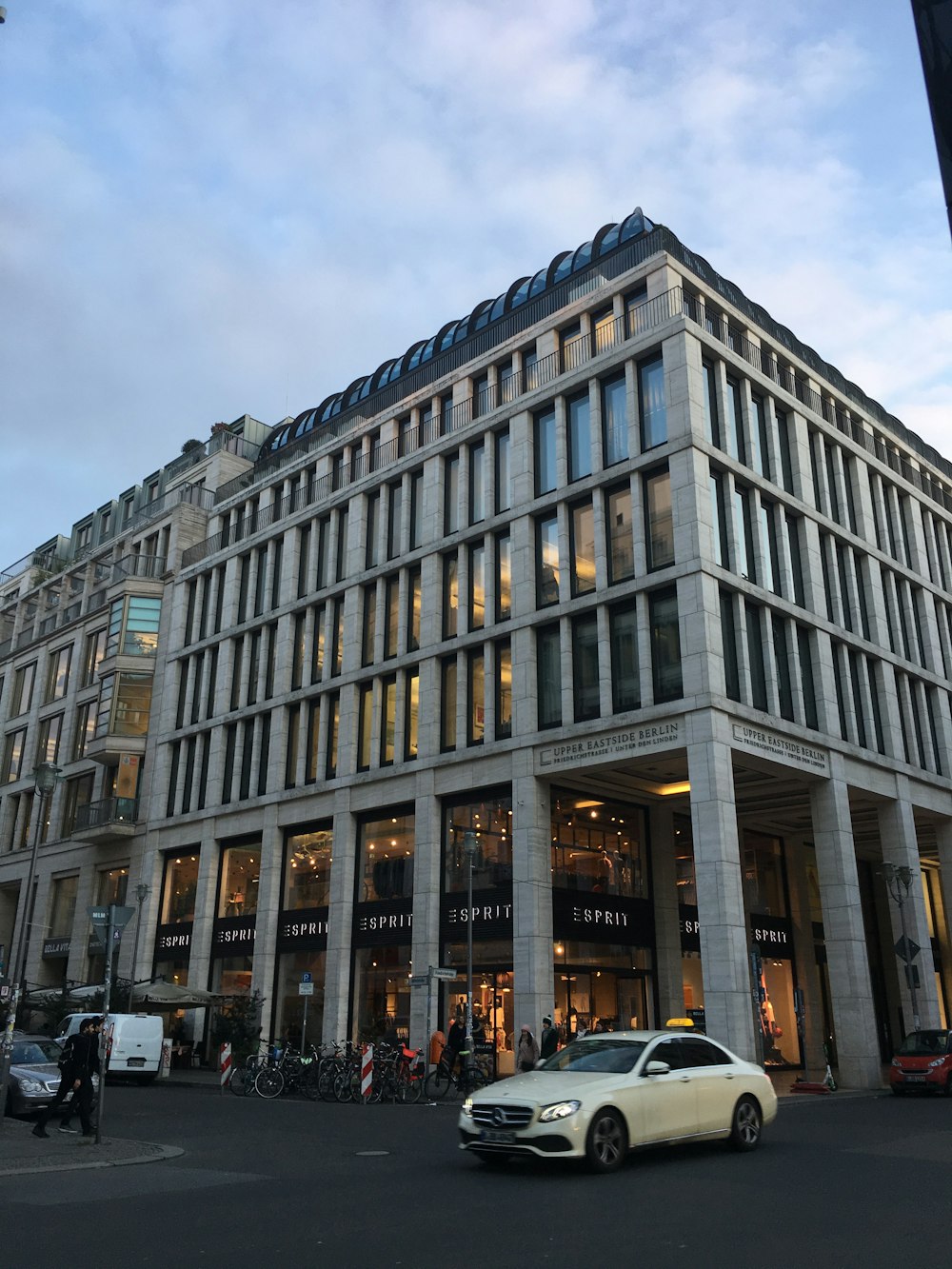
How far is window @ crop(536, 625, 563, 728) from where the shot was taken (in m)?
31.3

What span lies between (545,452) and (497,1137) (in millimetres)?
25573

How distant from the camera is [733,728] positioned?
91.8 feet

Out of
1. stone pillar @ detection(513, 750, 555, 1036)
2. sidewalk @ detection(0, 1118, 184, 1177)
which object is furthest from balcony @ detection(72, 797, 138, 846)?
sidewalk @ detection(0, 1118, 184, 1177)

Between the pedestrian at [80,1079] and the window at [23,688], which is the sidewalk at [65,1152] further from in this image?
the window at [23,688]

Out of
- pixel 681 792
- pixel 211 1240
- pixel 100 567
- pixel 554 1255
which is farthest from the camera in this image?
pixel 100 567

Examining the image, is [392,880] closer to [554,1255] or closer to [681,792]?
[681,792]

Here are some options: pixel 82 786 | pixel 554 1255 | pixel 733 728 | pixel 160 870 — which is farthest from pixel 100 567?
pixel 554 1255

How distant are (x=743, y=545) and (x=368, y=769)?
48.5ft

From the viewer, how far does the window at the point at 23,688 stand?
2354 inches

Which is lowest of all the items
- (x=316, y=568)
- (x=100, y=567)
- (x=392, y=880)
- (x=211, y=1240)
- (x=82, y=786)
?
(x=211, y=1240)

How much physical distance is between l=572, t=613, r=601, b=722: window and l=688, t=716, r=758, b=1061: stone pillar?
3728 mm

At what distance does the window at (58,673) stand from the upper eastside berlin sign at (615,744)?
34.5 m

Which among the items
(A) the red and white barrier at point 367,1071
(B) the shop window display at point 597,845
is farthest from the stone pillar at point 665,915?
(A) the red and white barrier at point 367,1071

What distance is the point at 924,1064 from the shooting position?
25.2 metres
